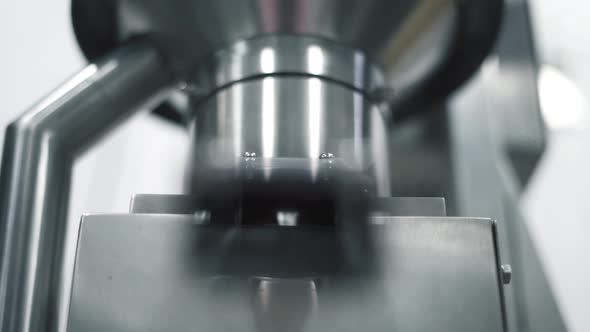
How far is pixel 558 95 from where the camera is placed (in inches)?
16.4

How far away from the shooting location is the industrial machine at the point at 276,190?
0.22m

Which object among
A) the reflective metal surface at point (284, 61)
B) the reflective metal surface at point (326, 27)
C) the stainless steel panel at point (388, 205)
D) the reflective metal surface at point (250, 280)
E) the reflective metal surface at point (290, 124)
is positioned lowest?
the reflective metal surface at point (250, 280)

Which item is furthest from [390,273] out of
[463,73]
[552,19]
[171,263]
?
[552,19]

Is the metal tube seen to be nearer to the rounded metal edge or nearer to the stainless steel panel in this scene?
the stainless steel panel

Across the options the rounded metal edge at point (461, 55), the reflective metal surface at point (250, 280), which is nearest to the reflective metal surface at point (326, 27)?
the rounded metal edge at point (461, 55)

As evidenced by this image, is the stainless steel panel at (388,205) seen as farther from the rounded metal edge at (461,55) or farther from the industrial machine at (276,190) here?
the rounded metal edge at (461,55)

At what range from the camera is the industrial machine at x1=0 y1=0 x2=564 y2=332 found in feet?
0.72

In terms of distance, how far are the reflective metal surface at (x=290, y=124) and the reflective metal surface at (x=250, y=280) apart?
0.04 metres

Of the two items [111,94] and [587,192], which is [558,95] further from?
[111,94]

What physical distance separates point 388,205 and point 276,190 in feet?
0.17

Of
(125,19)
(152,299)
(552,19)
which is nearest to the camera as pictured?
(152,299)

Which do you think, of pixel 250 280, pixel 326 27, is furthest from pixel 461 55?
pixel 250 280

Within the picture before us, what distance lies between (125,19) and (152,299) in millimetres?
175

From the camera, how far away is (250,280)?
223 millimetres
